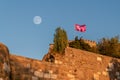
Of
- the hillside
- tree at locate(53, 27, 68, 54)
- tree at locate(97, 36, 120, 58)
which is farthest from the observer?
tree at locate(97, 36, 120, 58)

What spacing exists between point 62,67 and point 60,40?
3.99m

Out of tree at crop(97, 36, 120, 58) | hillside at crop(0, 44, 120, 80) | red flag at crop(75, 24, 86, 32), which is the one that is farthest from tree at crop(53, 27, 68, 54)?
red flag at crop(75, 24, 86, 32)

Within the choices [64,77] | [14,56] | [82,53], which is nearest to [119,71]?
[82,53]

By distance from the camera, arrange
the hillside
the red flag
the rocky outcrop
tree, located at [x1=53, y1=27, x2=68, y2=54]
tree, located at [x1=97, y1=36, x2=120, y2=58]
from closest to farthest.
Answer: the rocky outcrop, the hillside, tree, located at [x1=53, y1=27, x2=68, y2=54], tree, located at [x1=97, y1=36, x2=120, y2=58], the red flag

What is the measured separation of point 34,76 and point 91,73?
11.1 feet

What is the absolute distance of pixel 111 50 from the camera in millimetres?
29188

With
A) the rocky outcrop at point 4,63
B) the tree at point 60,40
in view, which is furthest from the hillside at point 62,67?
the tree at point 60,40

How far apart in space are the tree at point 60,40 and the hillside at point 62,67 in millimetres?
801

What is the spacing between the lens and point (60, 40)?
20.4m

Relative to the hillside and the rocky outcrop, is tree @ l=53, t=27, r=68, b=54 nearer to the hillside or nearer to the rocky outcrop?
the hillside

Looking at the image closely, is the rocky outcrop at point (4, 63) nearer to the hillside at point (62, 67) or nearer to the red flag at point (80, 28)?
the hillside at point (62, 67)

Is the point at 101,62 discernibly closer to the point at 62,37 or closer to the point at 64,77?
the point at 64,77

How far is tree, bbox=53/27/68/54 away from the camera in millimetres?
18875

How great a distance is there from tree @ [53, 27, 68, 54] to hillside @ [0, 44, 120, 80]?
0.80 meters
